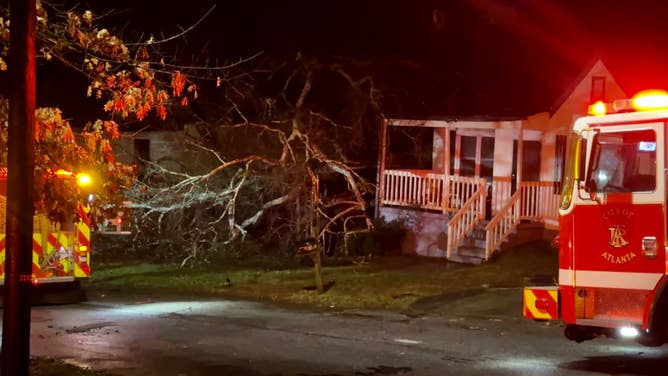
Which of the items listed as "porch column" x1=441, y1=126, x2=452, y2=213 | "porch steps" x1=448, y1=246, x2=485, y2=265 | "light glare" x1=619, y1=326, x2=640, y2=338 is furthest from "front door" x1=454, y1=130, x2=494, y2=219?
"light glare" x1=619, y1=326, x2=640, y2=338

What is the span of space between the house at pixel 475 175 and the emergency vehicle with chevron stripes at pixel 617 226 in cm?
1073

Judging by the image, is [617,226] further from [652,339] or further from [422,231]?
[422,231]

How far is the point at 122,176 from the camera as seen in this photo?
8.80 metres

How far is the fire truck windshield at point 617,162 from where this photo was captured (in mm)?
8344

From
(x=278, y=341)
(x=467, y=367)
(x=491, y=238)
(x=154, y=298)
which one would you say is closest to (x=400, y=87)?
(x=491, y=238)

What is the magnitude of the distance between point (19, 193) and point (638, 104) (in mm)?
5574

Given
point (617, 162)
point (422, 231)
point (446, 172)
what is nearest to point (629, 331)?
point (617, 162)

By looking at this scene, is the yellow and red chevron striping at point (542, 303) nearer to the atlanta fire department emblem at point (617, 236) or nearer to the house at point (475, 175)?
the atlanta fire department emblem at point (617, 236)

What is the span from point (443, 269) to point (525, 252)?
1.94m

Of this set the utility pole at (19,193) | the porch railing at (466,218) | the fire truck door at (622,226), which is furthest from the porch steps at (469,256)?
the utility pole at (19,193)

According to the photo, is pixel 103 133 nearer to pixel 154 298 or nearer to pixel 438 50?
pixel 154 298

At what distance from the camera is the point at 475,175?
22.2m

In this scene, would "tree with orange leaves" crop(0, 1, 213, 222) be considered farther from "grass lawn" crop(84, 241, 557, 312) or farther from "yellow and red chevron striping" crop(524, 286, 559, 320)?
"grass lawn" crop(84, 241, 557, 312)

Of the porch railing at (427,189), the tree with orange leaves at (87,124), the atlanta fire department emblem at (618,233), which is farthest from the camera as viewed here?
the porch railing at (427,189)
